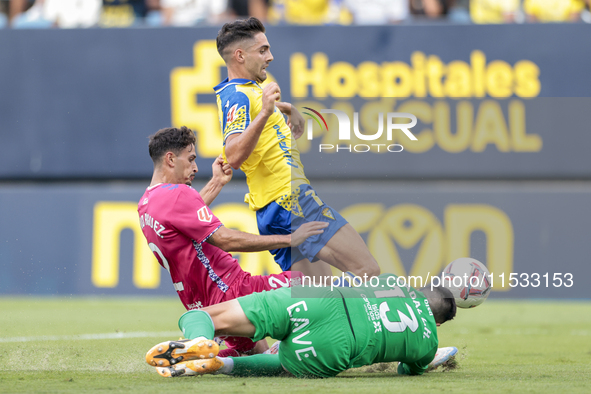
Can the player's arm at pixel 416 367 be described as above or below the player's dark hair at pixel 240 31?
below

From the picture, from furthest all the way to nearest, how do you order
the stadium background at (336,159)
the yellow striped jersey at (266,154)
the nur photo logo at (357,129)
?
the stadium background at (336,159), the nur photo logo at (357,129), the yellow striped jersey at (266,154)

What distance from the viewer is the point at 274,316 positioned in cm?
361

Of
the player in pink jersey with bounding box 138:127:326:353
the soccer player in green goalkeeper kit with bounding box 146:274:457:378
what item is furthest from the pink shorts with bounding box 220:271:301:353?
the soccer player in green goalkeeper kit with bounding box 146:274:457:378

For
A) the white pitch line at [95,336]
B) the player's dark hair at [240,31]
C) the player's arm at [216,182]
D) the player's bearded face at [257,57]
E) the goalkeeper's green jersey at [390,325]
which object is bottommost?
the white pitch line at [95,336]

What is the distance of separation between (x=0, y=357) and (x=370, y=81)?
20.4 ft

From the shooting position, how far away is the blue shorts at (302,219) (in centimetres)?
461

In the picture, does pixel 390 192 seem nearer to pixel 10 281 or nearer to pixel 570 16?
pixel 570 16

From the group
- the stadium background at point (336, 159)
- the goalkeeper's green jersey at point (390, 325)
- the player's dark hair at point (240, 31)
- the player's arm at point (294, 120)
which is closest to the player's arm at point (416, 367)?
the goalkeeper's green jersey at point (390, 325)

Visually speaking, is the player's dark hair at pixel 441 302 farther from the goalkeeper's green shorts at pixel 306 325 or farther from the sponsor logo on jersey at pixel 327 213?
the sponsor logo on jersey at pixel 327 213

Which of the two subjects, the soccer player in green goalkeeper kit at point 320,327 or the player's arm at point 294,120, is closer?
the soccer player in green goalkeeper kit at point 320,327

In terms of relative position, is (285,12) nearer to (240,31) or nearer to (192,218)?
(240,31)

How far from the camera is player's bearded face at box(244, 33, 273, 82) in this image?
15.9 ft

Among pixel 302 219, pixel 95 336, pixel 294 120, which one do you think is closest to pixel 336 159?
pixel 294 120

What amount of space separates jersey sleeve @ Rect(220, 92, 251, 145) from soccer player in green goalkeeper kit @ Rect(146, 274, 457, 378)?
1.26 metres
